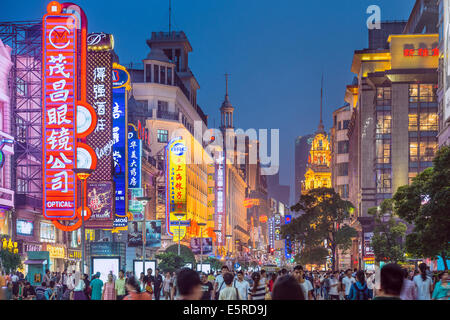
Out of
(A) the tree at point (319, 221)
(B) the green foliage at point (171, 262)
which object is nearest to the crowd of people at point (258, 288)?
(B) the green foliage at point (171, 262)

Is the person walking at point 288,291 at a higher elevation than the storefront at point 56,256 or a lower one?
higher

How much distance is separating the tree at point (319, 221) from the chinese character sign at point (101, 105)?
30.0 meters

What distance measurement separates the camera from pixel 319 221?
82.6 m

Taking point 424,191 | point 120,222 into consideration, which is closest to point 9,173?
point 120,222

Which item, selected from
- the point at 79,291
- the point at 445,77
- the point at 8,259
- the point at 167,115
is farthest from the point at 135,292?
the point at 167,115

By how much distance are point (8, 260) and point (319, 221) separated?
46.7 metres

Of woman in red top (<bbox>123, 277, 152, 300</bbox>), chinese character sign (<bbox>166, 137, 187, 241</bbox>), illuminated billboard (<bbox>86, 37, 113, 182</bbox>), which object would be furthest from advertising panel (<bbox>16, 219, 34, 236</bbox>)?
woman in red top (<bbox>123, 277, 152, 300</bbox>)

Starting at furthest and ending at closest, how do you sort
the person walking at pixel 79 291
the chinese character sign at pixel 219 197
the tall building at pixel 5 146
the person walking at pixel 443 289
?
1. the chinese character sign at pixel 219 197
2. the tall building at pixel 5 146
3. the person walking at pixel 79 291
4. the person walking at pixel 443 289

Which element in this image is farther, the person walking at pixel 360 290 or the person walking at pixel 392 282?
the person walking at pixel 360 290

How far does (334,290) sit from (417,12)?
8251cm

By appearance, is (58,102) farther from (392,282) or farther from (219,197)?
(219,197)

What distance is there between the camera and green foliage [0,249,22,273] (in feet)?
134

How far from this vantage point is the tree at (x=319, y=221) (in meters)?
81.6

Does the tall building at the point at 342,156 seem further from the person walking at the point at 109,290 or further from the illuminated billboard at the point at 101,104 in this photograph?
the person walking at the point at 109,290
